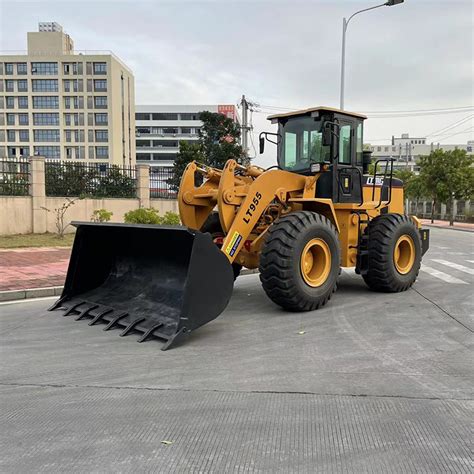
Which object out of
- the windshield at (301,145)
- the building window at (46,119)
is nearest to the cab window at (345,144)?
the windshield at (301,145)

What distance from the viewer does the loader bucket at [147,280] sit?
552 cm

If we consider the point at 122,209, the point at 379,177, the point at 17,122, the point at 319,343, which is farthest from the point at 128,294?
the point at 17,122

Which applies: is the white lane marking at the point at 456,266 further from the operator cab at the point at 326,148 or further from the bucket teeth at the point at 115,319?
the bucket teeth at the point at 115,319

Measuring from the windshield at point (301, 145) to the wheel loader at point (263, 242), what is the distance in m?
0.02

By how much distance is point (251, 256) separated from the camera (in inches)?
298

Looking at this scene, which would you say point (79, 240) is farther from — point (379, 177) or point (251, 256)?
point (379, 177)

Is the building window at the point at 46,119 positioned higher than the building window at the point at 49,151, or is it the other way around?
the building window at the point at 46,119

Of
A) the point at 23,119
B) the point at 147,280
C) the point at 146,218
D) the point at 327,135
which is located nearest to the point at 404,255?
the point at 327,135

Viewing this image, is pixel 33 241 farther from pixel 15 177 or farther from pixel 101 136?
pixel 101 136

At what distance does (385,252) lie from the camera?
26.6 feet

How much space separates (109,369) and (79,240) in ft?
9.70

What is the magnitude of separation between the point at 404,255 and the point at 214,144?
23.6 meters

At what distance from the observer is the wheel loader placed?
19.1ft

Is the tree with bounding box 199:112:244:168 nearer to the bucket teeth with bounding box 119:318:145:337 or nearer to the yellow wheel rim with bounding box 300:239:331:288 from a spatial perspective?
the yellow wheel rim with bounding box 300:239:331:288
